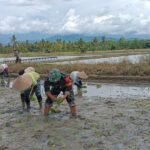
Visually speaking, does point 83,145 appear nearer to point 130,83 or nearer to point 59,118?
point 59,118

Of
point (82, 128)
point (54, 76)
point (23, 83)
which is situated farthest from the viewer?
point (23, 83)

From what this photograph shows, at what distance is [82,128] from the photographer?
961 centimetres

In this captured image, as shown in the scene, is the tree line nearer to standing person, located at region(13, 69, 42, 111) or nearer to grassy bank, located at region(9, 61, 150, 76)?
grassy bank, located at region(9, 61, 150, 76)

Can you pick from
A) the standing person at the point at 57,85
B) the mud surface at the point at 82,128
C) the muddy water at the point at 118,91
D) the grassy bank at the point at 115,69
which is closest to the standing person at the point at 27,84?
the mud surface at the point at 82,128

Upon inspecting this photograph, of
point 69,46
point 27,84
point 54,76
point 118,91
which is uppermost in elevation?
point 54,76

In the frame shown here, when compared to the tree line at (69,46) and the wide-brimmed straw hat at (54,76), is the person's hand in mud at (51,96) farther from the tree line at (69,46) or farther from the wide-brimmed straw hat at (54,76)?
the tree line at (69,46)

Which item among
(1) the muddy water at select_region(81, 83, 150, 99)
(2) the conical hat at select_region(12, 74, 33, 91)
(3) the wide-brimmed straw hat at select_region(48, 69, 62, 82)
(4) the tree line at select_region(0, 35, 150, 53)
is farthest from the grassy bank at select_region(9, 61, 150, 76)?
(4) the tree line at select_region(0, 35, 150, 53)

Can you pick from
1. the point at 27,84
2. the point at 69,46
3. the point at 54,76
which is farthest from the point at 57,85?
the point at 69,46

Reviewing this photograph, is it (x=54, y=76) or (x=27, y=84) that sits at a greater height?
(x=54, y=76)

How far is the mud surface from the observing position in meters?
8.11

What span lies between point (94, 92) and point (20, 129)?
8.22 meters

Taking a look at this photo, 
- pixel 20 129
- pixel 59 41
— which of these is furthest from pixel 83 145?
pixel 59 41

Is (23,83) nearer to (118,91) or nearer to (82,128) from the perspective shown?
(82,128)

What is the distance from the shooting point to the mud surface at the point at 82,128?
811 cm
